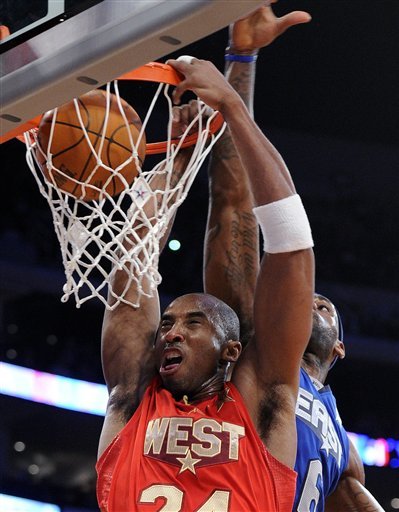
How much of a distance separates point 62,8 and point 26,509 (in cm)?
537

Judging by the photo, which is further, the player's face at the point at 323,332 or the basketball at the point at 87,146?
the player's face at the point at 323,332

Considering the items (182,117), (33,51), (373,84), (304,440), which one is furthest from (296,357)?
(373,84)

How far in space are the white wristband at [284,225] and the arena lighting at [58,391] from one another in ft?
15.2

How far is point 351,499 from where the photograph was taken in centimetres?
351

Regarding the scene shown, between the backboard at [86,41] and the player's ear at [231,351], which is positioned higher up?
Result: the backboard at [86,41]

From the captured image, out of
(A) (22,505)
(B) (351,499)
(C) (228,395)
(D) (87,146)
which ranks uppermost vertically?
(D) (87,146)

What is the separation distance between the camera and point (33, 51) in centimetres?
223

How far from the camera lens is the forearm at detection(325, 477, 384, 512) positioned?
11.5 ft

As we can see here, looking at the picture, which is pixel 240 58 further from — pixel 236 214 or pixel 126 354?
pixel 126 354

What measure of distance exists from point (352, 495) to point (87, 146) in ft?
4.95

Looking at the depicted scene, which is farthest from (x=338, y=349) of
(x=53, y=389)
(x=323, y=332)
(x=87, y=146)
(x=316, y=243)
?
(x=316, y=243)

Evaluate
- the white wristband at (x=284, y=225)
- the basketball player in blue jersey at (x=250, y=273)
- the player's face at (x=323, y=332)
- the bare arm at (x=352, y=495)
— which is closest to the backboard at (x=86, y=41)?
the white wristband at (x=284, y=225)

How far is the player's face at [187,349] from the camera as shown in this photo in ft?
9.98

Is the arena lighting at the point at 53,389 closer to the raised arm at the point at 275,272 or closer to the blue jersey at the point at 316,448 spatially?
the blue jersey at the point at 316,448
